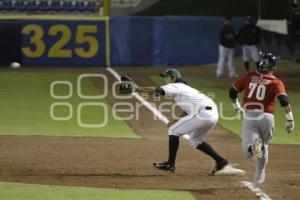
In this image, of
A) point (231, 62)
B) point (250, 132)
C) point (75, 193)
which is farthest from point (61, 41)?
point (75, 193)

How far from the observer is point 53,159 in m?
12.8

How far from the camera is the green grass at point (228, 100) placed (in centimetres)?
1647

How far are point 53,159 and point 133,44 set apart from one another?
19.3m

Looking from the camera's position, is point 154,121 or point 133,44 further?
point 133,44

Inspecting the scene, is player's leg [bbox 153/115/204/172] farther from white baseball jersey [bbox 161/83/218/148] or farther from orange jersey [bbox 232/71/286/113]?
orange jersey [bbox 232/71/286/113]

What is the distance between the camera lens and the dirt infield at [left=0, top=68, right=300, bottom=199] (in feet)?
34.8

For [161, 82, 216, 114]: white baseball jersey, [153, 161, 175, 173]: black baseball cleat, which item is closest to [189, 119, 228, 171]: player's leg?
[161, 82, 216, 114]: white baseball jersey

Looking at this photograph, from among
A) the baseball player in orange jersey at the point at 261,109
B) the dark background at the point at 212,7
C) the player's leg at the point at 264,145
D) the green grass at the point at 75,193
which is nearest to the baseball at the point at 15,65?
the dark background at the point at 212,7

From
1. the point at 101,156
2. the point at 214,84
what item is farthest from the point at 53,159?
the point at 214,84

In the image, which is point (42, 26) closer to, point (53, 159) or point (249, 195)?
point (53, 159)

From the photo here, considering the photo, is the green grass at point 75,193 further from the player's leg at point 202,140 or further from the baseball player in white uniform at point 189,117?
the player's leg at point 202,140

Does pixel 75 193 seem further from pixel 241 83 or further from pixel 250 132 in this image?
pixel 241 83

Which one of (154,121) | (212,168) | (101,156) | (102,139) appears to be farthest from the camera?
(154,121)

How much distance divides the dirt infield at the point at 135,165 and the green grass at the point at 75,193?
0.35 m
